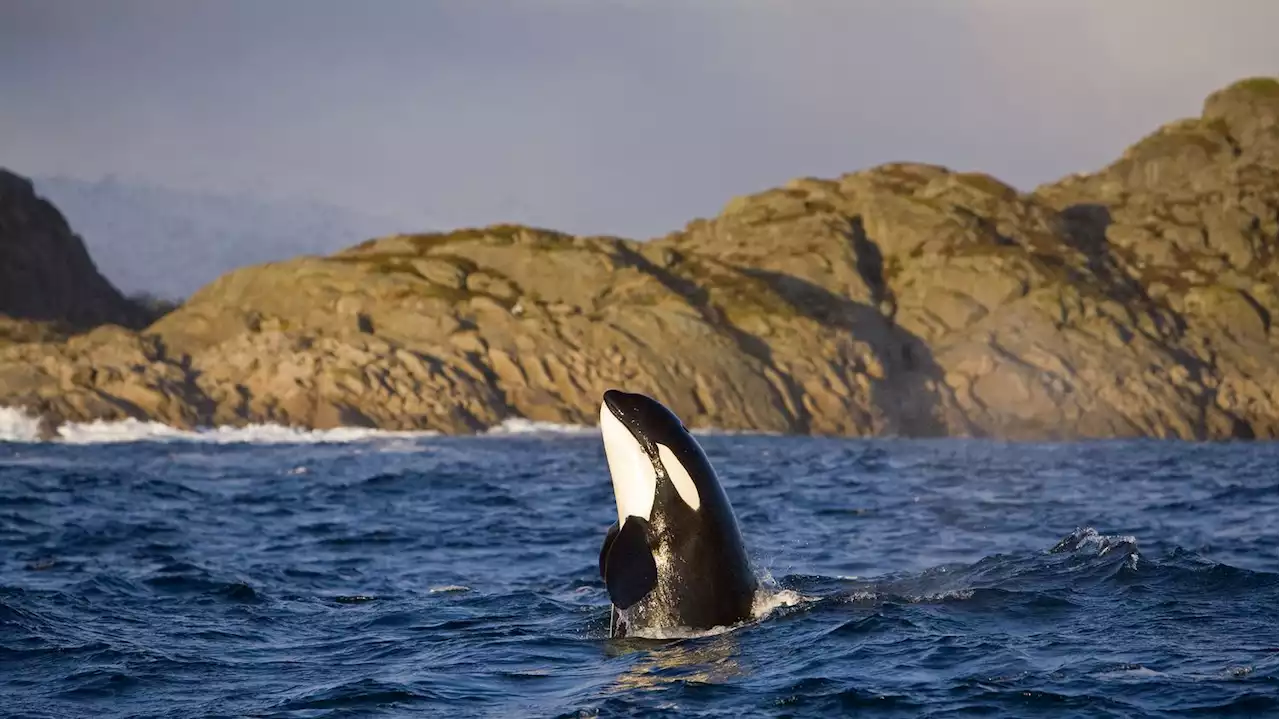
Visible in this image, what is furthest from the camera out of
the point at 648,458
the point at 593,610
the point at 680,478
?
the point at 593,610

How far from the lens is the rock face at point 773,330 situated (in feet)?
224

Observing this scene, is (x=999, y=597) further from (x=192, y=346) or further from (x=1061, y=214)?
(x=1061, y=214)

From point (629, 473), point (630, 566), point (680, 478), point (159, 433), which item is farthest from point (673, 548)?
point (159, 433)

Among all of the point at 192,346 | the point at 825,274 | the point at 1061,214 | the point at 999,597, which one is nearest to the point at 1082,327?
the point at 825,274

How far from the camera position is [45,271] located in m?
97.8

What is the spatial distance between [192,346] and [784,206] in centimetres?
4738

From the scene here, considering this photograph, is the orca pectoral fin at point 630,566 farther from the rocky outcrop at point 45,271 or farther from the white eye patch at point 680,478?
the rocky outcrop at point 45,271

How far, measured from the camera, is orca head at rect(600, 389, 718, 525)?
11.2m

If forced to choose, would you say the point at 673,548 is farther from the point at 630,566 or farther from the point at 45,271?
the point at 45,271

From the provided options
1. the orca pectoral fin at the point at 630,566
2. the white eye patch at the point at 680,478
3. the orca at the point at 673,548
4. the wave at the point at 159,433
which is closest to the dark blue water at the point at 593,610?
the orca at the point at 673,548

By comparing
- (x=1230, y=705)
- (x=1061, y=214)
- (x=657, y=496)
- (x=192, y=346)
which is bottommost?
(x=1230, y=705)

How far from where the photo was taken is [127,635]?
1201 centimetres

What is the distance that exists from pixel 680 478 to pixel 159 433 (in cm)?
5549

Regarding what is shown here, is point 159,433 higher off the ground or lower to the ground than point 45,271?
lower
